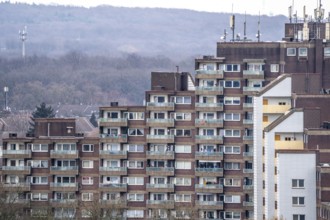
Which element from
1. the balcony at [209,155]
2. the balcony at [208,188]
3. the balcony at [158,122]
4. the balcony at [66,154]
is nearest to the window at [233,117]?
the balcony at [209,155]

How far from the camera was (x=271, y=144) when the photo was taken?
9288cm

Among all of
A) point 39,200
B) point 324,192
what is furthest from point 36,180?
point 324,192

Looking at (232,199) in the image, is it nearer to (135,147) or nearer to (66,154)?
(135,147)

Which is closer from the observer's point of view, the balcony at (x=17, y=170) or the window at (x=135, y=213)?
the window at (x=135, y=213)

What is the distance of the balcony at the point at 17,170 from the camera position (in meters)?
104

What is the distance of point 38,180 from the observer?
4087 inches

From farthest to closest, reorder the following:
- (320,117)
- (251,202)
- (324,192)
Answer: (251,202) < (320,117) < (324,192)

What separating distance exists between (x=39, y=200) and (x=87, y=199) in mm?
2225

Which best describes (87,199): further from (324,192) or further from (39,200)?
(324,192)

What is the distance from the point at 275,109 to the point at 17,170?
1366cm

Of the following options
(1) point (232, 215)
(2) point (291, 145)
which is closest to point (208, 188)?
(1) point (232, 215)

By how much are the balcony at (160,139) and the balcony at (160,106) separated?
121 centimetres

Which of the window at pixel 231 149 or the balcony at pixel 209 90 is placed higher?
the balcony at pixel 209 90

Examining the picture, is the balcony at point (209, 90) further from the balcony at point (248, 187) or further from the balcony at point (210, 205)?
the balcony at point (210, 205)
